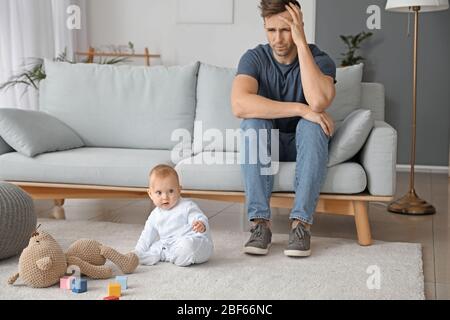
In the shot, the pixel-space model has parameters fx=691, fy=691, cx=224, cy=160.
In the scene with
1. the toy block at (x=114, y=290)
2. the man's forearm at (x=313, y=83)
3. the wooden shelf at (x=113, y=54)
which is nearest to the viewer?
the toy block at (x=114, y=290)

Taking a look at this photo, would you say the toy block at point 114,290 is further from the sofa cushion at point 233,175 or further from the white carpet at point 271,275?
the sofa cushion at point 233,175

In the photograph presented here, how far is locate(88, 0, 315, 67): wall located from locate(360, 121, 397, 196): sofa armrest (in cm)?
345

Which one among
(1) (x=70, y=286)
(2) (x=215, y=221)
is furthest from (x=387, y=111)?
(1) (x=70, y=286)

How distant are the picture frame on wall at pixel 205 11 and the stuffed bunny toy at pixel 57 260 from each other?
405cm

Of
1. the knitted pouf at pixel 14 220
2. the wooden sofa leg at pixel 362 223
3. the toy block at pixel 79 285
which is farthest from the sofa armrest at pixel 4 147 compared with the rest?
the wooden sofa leg at pixel 362 223

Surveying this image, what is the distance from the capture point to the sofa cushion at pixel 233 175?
9.70 feet

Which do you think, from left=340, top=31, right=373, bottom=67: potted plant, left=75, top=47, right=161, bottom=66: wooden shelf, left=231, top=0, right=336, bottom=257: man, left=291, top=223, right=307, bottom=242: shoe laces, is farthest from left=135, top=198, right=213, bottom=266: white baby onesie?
left=75, top=47, right=161, bottom=66: wooden shelf

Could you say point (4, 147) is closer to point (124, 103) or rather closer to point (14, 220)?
point (124, 103)

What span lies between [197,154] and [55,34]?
9.74 feet

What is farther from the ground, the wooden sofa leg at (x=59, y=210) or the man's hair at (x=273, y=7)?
the man's hair at (x=273, y=7)

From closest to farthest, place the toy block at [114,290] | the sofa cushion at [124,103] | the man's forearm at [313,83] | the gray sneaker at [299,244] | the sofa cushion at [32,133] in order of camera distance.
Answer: the toy block at [114,290] → the gray sneaker at [299,244] → the man's forearm at [313,83] → the sofa cushion at [32,133] → the sofa cushion at [124,103]

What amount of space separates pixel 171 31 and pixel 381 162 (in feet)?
12.5
